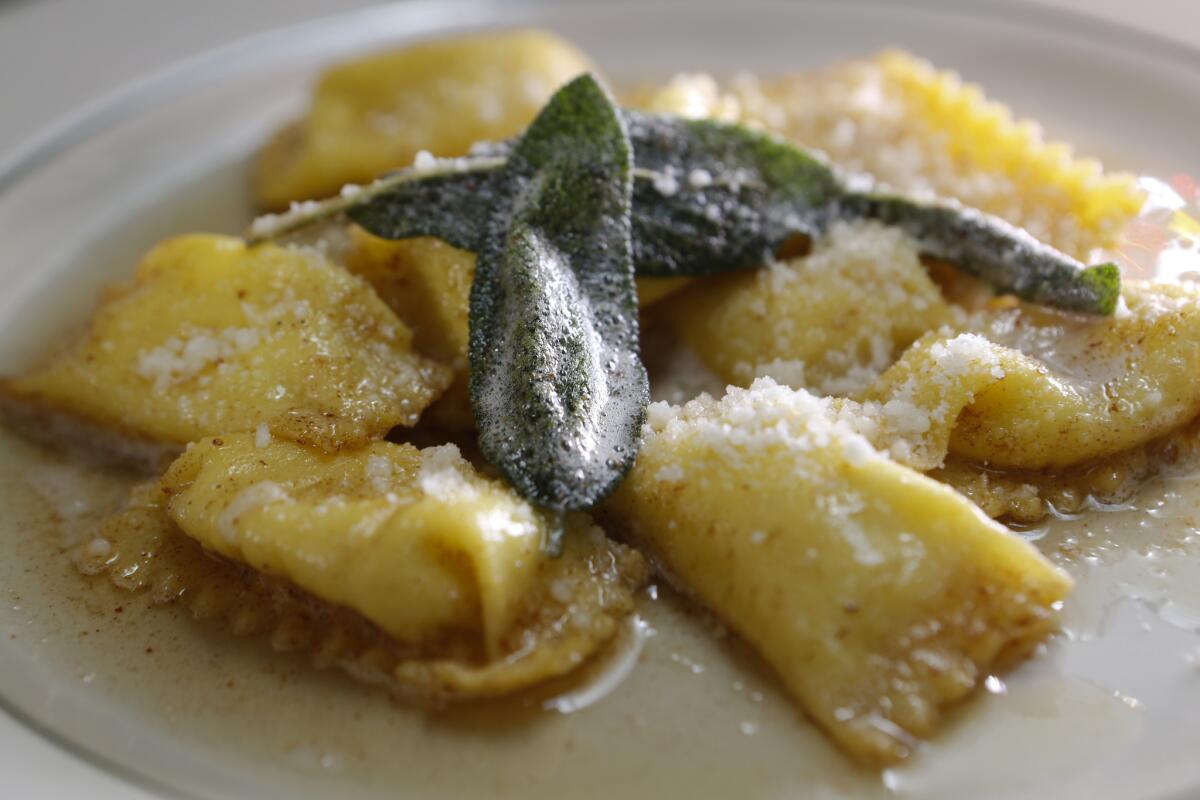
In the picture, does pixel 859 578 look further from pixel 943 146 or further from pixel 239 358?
pixel 943 146

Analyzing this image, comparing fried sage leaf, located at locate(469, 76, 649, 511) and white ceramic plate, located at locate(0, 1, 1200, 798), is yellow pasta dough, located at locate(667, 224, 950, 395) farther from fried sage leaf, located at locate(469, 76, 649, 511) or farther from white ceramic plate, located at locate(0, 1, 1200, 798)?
white ceramic plate, located at locate(0, 1, 1200, 798)

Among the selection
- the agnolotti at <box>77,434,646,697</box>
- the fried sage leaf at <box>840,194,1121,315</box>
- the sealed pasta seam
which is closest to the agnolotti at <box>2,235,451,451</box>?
the agnolotti at <box>77,434,646,697</box>

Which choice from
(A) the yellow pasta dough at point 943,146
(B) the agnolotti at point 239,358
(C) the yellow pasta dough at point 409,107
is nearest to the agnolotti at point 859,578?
(B) the agnolotti at point 239,358

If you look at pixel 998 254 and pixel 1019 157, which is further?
pixel 1019 157

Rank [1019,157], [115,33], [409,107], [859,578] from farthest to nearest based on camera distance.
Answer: [115,33] < [409,107] < [1019,157] < [859,578]

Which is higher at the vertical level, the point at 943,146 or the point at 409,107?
the point at 943,146

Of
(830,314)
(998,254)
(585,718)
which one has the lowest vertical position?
(585,718)

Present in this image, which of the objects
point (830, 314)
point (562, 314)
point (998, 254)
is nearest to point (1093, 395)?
point (998, 254)
